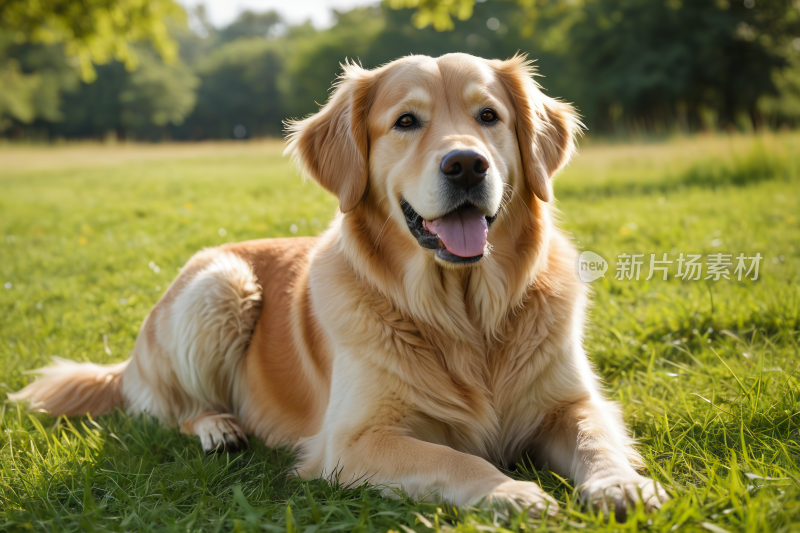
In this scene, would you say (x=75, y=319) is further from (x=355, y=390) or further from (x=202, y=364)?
(x=355, y=390)

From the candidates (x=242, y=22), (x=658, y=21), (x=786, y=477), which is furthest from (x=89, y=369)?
(x=242, y=22)

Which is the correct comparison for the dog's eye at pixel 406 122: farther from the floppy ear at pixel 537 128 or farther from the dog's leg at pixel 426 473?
the dog's leg at pixel 426 473

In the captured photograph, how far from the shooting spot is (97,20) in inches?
539

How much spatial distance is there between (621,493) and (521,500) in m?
0.31

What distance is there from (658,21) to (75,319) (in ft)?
104

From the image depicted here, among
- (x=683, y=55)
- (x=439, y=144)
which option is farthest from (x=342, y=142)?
(x=683, y=55)

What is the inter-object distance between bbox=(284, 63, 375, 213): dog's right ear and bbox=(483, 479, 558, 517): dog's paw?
4.60 ft

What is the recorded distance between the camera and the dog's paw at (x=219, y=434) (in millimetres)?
2809

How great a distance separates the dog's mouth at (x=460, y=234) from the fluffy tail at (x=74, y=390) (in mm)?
2163

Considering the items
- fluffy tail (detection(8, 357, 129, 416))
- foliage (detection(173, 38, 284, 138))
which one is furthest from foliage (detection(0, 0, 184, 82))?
foliage (detection(173, 38, 284, 138))

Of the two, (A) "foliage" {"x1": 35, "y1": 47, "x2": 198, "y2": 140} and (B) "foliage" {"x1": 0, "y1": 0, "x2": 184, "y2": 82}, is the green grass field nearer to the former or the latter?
(B) "foliage" {"x1": 0, "y1": 0, "x2": 184, "y2": 82}

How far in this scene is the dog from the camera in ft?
7.63

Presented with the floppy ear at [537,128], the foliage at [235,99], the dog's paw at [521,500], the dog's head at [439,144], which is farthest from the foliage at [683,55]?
the foliage at [235,99]

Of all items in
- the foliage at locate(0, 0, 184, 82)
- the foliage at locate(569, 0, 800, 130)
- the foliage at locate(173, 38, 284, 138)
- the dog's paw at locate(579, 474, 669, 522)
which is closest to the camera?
the dog's paw at locate(579, 474, 669, 522)
